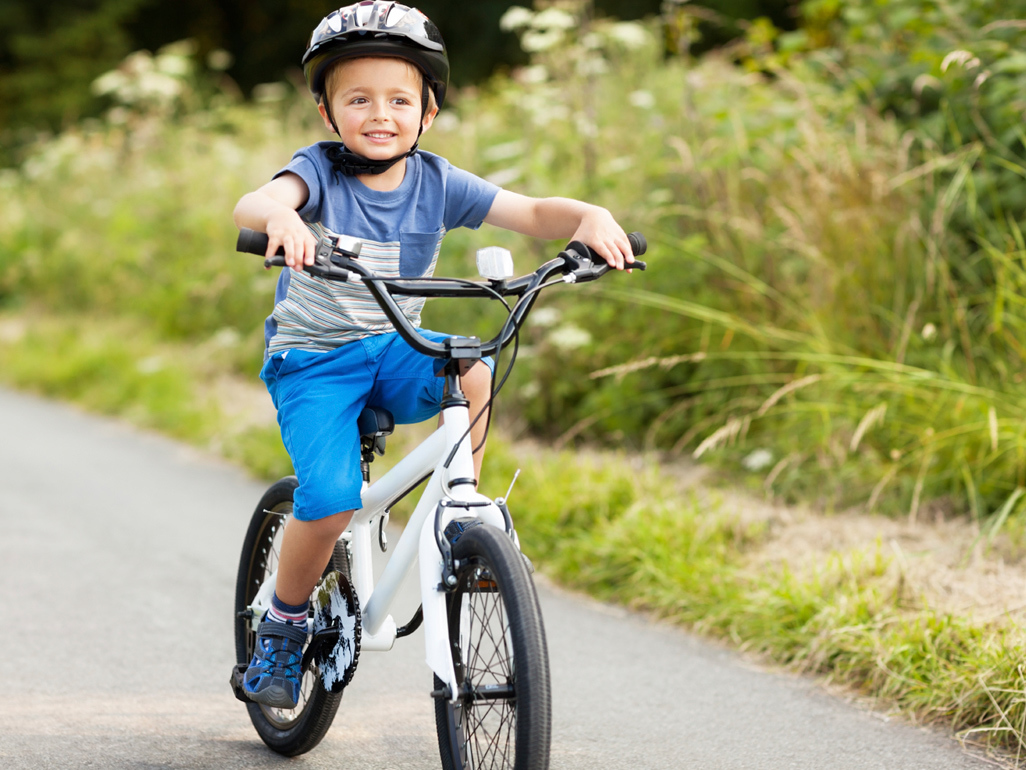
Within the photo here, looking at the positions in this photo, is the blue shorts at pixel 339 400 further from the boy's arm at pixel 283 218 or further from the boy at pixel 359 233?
the boy's arm at pixel 283 218

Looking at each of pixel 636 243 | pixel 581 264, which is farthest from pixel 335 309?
pixel 636 243

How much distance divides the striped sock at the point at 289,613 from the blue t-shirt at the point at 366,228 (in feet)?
2.25

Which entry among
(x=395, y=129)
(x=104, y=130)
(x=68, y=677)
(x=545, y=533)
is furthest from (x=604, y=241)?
(x=104, y=130)

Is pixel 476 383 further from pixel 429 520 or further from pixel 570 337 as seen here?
pixel 570 337

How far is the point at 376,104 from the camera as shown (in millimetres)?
2799

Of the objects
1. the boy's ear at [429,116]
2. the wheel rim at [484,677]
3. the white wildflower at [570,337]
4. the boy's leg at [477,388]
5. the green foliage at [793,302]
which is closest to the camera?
the wheel rim at [484,677]

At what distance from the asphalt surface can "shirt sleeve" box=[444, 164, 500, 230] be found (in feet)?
4.85

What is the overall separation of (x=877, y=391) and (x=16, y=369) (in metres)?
7.93

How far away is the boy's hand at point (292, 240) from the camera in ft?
7.80

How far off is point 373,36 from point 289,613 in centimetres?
150

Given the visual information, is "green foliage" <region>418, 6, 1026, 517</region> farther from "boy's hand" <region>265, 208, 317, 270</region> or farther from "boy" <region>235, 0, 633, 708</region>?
"boy's hand" <region>265, 208, 317, 270</region>

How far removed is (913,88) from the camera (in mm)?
5715

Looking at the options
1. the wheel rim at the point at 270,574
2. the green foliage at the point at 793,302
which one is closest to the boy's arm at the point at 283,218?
the wheel rim at the point at 270,574

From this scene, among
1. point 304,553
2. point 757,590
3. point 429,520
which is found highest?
point 429,520
